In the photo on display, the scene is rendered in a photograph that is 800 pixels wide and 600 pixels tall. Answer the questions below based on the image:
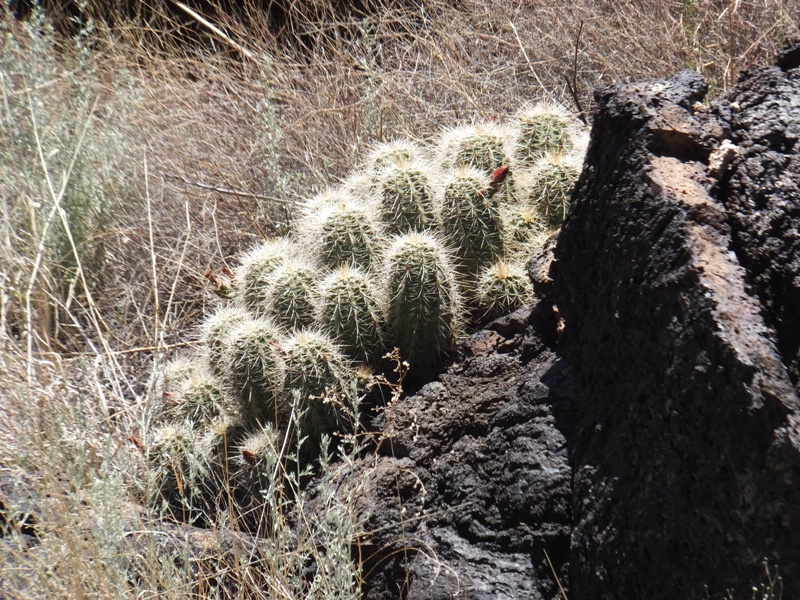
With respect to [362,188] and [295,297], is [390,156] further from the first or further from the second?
[295,297]

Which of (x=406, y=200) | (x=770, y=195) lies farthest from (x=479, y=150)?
(x=770, y=195)

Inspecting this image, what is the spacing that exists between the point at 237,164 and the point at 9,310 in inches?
60.0

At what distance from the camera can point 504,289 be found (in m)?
3.11

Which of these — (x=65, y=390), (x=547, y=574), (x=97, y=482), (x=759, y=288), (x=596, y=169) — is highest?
(x=596, y=169)

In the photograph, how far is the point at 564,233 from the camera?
2.49 meters

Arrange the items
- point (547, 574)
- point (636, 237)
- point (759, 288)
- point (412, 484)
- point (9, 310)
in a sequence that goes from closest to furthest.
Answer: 1. point (759, 288)
2. point (636, 237)
3. point (547, 574)
4. point (412, 484)
5. point (9, 310)

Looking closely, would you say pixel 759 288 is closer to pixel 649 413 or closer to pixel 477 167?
pixel 649 413

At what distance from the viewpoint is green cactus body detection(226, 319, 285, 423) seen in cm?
301

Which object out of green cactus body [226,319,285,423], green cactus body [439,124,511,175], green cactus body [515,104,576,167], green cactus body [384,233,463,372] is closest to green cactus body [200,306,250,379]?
green cactus body [226,319,285,423]

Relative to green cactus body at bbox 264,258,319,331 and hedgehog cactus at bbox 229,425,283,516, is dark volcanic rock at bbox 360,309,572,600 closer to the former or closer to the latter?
hedgehog cactus at bbox 229,425,283,516

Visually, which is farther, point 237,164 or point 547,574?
point 237,164

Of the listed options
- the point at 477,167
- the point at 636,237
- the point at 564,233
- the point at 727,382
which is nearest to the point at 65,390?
the point at 477,167

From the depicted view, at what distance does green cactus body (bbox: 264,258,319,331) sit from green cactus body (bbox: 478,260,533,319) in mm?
627

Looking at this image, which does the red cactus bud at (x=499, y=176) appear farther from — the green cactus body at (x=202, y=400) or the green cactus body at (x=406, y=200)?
the green cactus body at (x=202, y=400)
